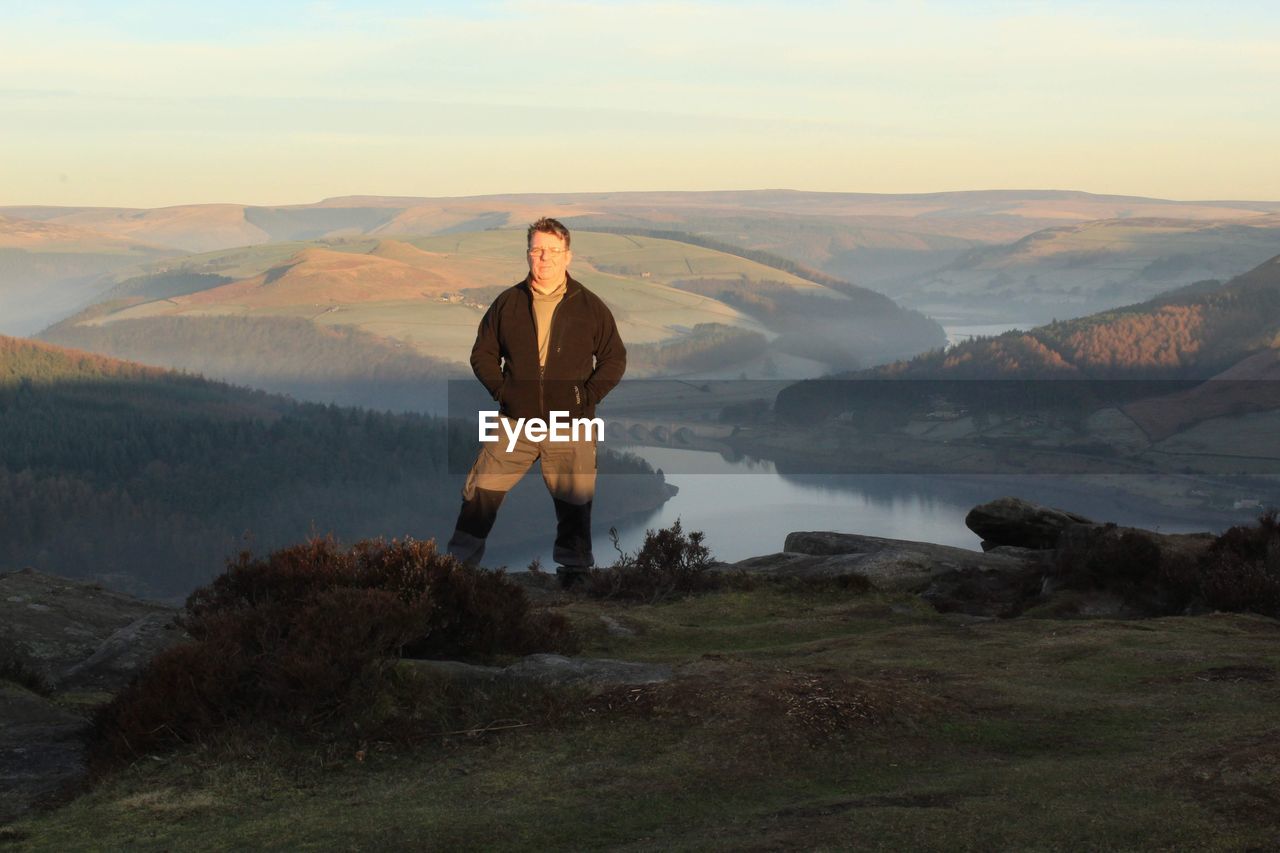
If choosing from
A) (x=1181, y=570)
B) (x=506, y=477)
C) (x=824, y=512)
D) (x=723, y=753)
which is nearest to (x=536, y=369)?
(x=506, y=477)

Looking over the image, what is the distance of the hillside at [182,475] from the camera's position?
497ft

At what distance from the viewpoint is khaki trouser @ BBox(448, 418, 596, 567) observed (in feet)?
36.8

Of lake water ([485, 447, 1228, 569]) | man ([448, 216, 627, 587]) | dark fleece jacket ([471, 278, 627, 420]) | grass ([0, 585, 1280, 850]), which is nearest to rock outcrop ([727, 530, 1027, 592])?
man ([448, 216, 627, 587])

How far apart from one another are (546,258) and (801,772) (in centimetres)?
543

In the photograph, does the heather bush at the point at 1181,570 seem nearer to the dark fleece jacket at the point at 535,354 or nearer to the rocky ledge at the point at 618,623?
the rocky ledge at the point at 618,623

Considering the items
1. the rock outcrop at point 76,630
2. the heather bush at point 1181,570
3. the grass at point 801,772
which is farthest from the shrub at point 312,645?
the heather bush at point 1181,570

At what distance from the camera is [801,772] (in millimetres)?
6539

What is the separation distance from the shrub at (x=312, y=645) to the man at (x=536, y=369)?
80.8 inches

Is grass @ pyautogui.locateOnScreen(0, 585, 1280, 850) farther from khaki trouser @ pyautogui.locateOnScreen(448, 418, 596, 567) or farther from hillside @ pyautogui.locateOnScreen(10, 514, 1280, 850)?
khaki trouser @ pyautogui.locateOnScreen(448, 418, 596, 567)

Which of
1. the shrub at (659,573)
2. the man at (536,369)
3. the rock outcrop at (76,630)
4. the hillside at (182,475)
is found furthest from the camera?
the hillside at (182,475)

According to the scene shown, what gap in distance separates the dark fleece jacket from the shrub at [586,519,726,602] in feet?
8.30

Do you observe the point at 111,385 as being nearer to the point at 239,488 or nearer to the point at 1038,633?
the point at 239,488

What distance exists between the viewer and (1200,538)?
14.8 m

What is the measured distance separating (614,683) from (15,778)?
3.21m
